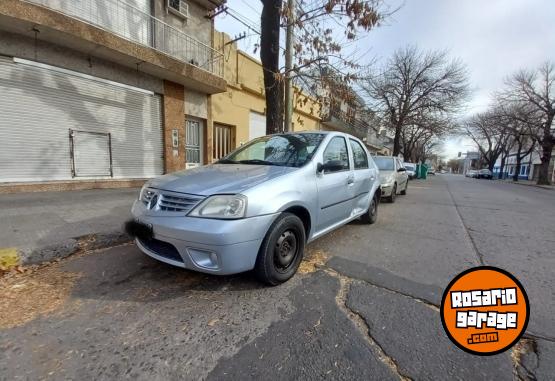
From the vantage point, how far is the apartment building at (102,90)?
6559 millimetres

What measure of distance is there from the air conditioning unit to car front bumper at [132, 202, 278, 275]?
33.0 feet

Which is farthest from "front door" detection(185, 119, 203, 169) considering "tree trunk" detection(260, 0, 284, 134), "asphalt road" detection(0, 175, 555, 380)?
"asphalt road" detection(0, 175, 555, 380)

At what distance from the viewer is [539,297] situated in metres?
2.77

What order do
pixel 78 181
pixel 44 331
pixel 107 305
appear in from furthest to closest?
pixel 78 181, pixel 107 305, pixel 44 331

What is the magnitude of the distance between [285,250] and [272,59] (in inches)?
216

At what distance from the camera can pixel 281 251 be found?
2871mm

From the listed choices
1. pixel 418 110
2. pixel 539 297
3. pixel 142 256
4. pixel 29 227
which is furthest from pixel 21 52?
pixel 418 110

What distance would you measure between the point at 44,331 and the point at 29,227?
279 cm

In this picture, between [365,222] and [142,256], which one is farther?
[365,222]

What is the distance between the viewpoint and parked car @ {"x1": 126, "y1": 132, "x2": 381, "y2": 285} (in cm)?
242

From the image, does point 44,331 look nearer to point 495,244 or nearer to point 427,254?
point 427,254

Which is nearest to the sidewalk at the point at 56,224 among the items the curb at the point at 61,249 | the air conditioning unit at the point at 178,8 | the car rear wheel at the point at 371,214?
the curb at the point at 61,249

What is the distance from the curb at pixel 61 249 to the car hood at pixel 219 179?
5.10 ft
